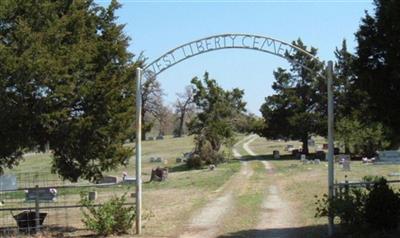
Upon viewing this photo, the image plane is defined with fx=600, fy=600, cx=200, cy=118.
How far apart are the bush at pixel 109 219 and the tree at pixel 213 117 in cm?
3696

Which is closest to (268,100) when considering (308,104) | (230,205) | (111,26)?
(308,104)

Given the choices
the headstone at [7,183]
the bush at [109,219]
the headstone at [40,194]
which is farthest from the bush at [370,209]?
the headstone at [7,183]

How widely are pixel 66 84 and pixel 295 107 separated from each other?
1941 inches

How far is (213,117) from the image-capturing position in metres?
60.2

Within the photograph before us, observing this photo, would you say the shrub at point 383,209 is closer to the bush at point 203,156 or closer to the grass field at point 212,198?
the grass field at point 212,198

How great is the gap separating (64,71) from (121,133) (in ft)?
8.39

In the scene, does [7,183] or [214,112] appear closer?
[7,183]

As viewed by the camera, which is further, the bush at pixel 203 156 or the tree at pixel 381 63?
the bush at pixel 203 156

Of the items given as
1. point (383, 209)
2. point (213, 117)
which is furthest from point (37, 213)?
point (213, 117)

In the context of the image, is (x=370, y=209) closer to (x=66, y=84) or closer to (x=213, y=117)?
(x=66, y=84)

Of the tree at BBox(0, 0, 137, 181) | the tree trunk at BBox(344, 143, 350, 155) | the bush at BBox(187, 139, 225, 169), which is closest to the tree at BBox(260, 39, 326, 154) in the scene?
the tree trunk at BBox(344, 143, 350, 155)

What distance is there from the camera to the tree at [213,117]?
54.4 meters

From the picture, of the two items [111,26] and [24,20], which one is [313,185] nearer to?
[111,26]

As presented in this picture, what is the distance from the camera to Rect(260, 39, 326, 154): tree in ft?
202
